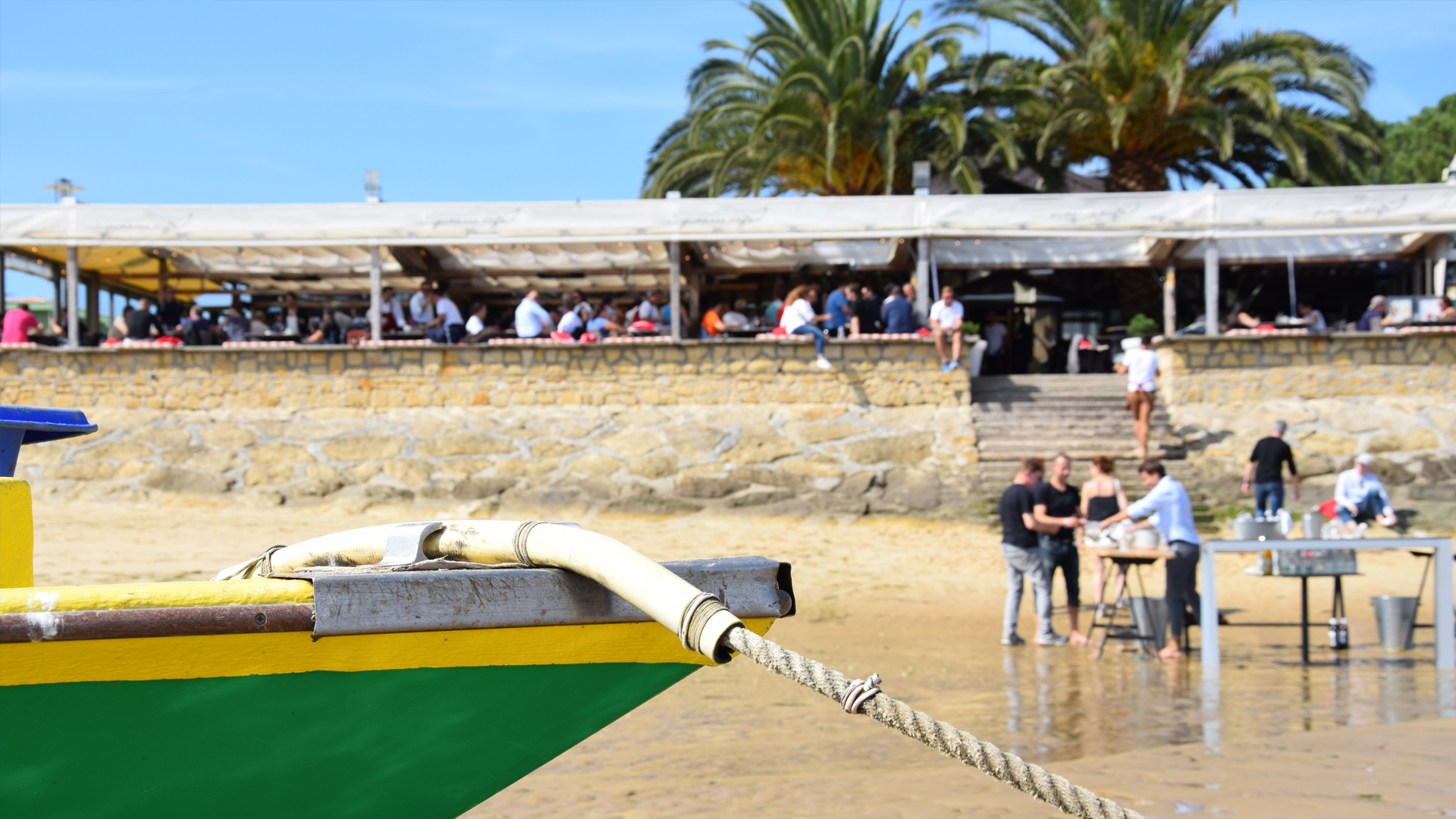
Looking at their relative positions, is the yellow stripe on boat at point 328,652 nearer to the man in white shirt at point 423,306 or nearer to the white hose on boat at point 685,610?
the white hose on boat at point 685,610

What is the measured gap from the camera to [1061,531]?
9578 millimetres

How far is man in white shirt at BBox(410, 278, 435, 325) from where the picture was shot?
55.9 ft

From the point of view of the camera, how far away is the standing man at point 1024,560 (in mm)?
9227

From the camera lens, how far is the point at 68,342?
16531mm

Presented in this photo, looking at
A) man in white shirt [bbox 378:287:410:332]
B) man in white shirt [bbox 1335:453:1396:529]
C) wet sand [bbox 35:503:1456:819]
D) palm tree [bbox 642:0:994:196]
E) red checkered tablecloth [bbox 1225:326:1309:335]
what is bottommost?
wet sand [bbox 35:503:1456:819]

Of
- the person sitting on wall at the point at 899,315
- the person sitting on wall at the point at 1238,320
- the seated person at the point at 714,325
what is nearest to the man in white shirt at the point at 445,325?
the seated person at the point at 714,325

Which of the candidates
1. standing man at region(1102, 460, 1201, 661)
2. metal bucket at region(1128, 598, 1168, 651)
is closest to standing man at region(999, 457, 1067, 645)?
metal bucket at region(1128, 598, 1168, 651)

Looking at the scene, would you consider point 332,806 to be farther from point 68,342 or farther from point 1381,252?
point 1381,252

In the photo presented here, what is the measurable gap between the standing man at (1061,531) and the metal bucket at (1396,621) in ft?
7.59

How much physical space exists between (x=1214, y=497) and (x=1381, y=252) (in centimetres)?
554

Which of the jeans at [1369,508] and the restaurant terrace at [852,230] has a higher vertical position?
the restaurant terrace at [852,230]

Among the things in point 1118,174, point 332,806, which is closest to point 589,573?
point 332,806

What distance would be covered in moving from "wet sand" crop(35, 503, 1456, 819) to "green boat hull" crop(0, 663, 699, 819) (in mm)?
2177

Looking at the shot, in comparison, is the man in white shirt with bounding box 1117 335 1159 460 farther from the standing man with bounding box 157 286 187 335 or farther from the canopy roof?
the standing man with bounding box 157 286 187 335
